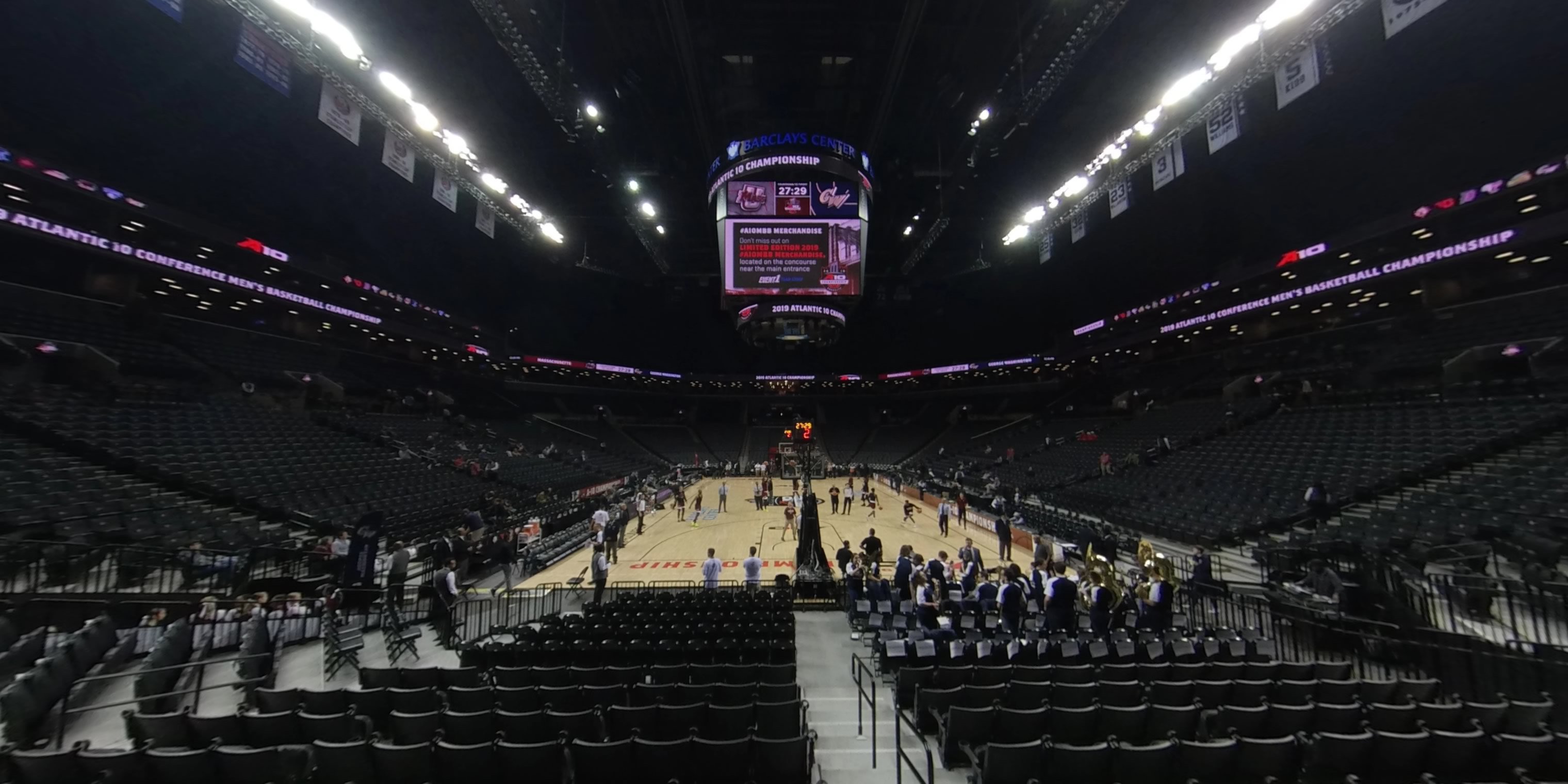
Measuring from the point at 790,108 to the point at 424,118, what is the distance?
947 centimetres

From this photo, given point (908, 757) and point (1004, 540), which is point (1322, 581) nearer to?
point (1004, 540)

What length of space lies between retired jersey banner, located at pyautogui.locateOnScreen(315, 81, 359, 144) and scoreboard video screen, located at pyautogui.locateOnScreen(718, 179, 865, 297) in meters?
8.97

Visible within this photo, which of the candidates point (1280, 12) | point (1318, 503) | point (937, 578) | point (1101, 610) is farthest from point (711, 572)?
point (1280, 12)

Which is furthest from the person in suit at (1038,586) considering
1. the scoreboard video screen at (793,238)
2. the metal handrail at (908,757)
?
the scoreboard video screen at (793,238)

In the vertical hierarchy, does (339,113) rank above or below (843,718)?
above

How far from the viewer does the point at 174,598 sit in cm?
759

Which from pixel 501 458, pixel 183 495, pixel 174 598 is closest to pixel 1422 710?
pixel 174 598

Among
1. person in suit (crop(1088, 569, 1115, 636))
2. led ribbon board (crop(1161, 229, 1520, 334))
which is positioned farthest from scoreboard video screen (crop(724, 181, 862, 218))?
led ribbon board (crop(1161, 229, 1520, 334))

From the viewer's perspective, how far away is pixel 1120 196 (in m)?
16.4

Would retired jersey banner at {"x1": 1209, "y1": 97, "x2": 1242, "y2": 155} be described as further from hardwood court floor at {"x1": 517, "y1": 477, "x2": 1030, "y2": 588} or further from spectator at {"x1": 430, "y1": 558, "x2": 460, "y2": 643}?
spectator at {"x1": 430, "y1": 558, "x2": 460, "y2": 643}

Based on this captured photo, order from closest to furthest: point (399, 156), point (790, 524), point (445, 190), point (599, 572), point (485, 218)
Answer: point (599, 572) → point (399, 156) → point (445, 190) → point (485, 218) → point (790, 524)

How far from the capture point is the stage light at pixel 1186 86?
1138 cm

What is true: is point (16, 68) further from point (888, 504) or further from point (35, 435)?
point (888, 504)

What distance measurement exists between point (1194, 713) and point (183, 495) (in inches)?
737
